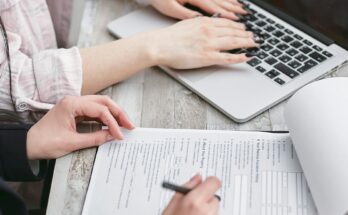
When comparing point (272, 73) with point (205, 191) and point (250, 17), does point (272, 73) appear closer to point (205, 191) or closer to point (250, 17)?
point (250, 17)

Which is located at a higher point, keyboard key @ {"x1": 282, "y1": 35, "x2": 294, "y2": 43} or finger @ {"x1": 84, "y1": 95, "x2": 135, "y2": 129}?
finger @ {"x1": 84, "y1": 95, "x2": 135, "y2": 129}

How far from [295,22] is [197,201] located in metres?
0.49

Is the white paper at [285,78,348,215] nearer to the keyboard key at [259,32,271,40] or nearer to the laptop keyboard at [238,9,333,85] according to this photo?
the laptop keyboard at [238,9,333,85]

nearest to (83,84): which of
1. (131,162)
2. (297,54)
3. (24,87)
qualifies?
(24,87)

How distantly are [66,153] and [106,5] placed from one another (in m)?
0.41

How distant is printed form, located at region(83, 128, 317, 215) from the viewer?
2.25 ft

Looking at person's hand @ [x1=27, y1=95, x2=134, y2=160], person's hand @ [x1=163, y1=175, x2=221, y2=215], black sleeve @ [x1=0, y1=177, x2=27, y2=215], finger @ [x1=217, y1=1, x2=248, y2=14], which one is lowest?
black sleeve @ [x1=0, y1=177, x2=27, y2=215]

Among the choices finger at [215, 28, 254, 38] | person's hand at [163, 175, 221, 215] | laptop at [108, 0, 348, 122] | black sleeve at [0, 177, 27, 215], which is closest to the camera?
person's hand at [163, 175, 221, 215]

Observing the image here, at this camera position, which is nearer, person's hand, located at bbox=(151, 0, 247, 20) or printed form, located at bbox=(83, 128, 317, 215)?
printed form, located at bbox=(83, 128, 317, 215)

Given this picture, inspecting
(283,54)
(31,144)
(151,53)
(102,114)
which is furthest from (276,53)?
(31,144)

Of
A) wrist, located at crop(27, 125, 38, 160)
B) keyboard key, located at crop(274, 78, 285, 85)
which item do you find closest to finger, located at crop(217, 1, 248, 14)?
keyboard key, located at crop(274, 78, 285, 85)

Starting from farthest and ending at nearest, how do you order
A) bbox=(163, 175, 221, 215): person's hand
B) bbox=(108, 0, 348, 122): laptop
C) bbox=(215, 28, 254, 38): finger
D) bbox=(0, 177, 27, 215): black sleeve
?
bbox=(215, 28, 254, 38): finger < bbox=(108, 0, 348, 122): laptop < bbox=(0, 177, 27, 215): black sleeve < bbox=(163, 175, 221, 215): person's hand

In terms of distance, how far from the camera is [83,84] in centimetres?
89

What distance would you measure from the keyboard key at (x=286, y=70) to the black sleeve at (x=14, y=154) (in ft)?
1.38
